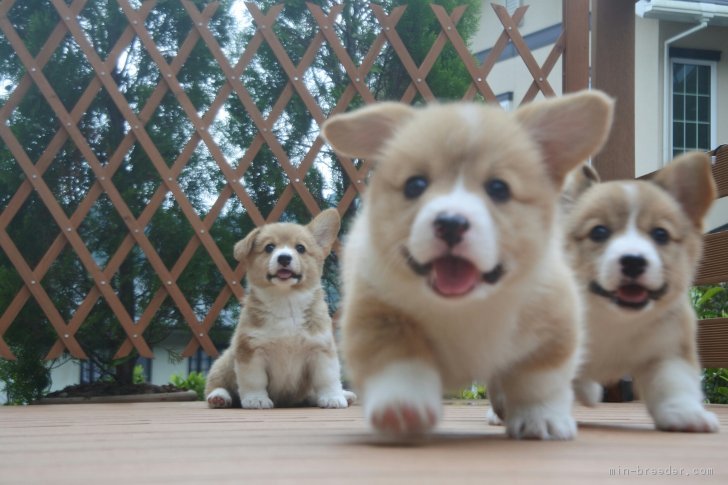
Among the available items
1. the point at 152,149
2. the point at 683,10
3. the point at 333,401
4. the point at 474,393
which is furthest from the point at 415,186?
the point at 683,10

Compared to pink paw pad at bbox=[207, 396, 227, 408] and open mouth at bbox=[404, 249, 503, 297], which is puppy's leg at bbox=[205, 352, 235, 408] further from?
open mouth at bbox=[404, 249, 503, 297]

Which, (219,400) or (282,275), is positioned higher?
(282,275)

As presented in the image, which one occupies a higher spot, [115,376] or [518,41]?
[518,41]

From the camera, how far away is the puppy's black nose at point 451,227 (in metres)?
1.36

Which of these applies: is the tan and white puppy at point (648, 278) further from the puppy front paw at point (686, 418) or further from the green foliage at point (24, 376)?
the green foliage at point (24, 376)

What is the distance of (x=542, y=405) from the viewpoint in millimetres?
1630

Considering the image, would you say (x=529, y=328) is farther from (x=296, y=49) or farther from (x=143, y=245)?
(x=296, y=49)

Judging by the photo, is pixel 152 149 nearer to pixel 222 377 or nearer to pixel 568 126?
pixel 222 377

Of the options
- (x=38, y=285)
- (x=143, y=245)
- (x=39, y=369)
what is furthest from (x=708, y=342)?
(x=39, y=369)

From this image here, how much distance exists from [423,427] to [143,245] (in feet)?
10.1

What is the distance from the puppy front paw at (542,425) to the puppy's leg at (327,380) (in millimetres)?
1956

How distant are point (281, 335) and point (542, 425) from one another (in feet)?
7.27

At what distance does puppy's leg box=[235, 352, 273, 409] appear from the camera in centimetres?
349

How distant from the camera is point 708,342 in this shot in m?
3.36
